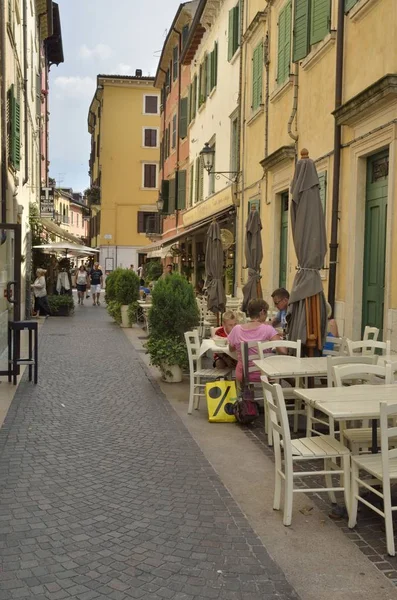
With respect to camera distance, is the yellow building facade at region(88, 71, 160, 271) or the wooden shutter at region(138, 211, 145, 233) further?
the wooden shutter at region(138, 211, 145, 233)

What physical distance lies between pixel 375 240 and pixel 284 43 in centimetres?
553

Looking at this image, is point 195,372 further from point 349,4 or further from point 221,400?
point 349,4

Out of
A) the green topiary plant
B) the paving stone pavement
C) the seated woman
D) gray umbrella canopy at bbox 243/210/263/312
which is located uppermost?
gray umbrella canopy at bbox 243/210/263/312

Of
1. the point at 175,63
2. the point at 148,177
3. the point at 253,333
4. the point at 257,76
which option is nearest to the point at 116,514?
the point at 253,333

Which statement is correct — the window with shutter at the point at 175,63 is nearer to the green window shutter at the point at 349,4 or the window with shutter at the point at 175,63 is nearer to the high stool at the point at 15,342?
the green window shutter at the point at 349,4

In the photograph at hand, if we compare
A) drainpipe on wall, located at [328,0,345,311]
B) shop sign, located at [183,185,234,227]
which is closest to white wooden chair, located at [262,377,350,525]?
drainpipe on wall, located at [328,0,345,311]

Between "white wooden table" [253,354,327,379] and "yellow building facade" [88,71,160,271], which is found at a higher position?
"yellow building facade" [88,71,160,271]

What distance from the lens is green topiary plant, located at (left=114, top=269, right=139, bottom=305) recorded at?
18602mm

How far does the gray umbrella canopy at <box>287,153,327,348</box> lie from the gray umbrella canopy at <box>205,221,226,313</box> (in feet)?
18.0

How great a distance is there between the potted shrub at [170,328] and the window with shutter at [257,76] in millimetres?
6671

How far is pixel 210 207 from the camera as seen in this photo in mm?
20406

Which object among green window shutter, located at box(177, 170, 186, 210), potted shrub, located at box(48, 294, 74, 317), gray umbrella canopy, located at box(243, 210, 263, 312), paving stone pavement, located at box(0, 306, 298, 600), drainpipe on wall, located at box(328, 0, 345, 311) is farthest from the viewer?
green window shutter, located at box(177, 170, 186, 210)

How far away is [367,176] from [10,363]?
5.81 meters

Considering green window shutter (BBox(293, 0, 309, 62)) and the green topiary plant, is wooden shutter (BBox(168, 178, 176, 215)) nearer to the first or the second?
the green topiary plant
